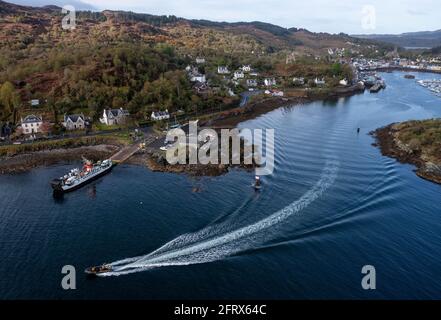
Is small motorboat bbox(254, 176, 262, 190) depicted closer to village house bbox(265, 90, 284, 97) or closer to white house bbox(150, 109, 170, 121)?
white house bbox(150, 109, 170, 121)

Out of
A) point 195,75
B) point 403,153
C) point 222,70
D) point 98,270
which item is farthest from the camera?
point 222,70

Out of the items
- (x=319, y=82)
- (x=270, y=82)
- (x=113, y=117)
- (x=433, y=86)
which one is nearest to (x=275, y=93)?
(x=270, y=82)

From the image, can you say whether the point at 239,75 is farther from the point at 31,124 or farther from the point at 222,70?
the point at 31,124

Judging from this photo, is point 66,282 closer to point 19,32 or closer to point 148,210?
point 148,210

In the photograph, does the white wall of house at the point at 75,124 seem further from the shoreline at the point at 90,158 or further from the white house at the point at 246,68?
the white house at the point at 246,68

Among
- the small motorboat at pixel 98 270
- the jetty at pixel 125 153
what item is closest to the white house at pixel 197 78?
the jetty at pixel 125 153

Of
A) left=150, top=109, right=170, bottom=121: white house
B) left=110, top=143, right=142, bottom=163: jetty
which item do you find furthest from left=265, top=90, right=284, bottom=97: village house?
left=110, top=143, right=142, bottom=163: jetty

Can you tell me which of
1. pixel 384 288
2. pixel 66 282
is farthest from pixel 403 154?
pixel 66 282
